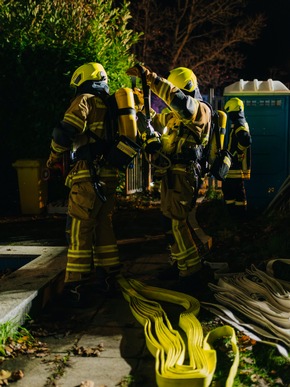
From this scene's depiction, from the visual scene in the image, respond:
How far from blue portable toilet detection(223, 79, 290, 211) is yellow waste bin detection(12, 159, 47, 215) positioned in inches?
145

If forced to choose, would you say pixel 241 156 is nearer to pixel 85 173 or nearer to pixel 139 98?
pixel 139 98

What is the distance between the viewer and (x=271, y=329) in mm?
3975

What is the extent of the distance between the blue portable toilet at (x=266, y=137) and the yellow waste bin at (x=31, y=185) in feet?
12.1

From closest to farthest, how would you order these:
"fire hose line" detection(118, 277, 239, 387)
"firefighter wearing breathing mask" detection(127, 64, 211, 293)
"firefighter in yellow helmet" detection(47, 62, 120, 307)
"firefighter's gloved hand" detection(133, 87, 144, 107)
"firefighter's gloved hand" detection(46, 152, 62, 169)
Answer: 1. "fire hose line" detection(118, 277, 239, 387)
2. "firefighter in yellow helmet" detection(47, 62, 120, 307)
3. "firefighter's gloved hand" detection(46, 152, 62, 169)
4. "firefighter wearing breathing mask" detection(127, 64, 211, 293)
5. "firefighter's gloved hand" detection(133, 87, 144, 107)

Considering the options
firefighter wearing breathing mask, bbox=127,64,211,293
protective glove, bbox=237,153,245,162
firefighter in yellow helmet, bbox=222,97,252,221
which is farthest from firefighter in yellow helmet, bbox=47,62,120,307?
protective glove, bbox=237,153,245,162

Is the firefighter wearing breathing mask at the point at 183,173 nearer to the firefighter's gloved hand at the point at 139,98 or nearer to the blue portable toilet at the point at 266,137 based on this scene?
the firefighter's gloved hand at the point at 139,98

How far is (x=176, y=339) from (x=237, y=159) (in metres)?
5.25

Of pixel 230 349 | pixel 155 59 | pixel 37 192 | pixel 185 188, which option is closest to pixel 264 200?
pixel 37 192

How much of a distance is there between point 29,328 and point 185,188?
198 cm

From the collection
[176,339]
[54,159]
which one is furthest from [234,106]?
[176,339]

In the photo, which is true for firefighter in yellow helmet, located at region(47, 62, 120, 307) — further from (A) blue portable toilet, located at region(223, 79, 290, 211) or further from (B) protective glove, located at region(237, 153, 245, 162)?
(A) blue portable toilet, located at region(223, 79, 290, 211)

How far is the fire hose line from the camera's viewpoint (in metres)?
3.12

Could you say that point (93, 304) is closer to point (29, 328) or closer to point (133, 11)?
point (29, 328)

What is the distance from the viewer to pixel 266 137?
387 inches
